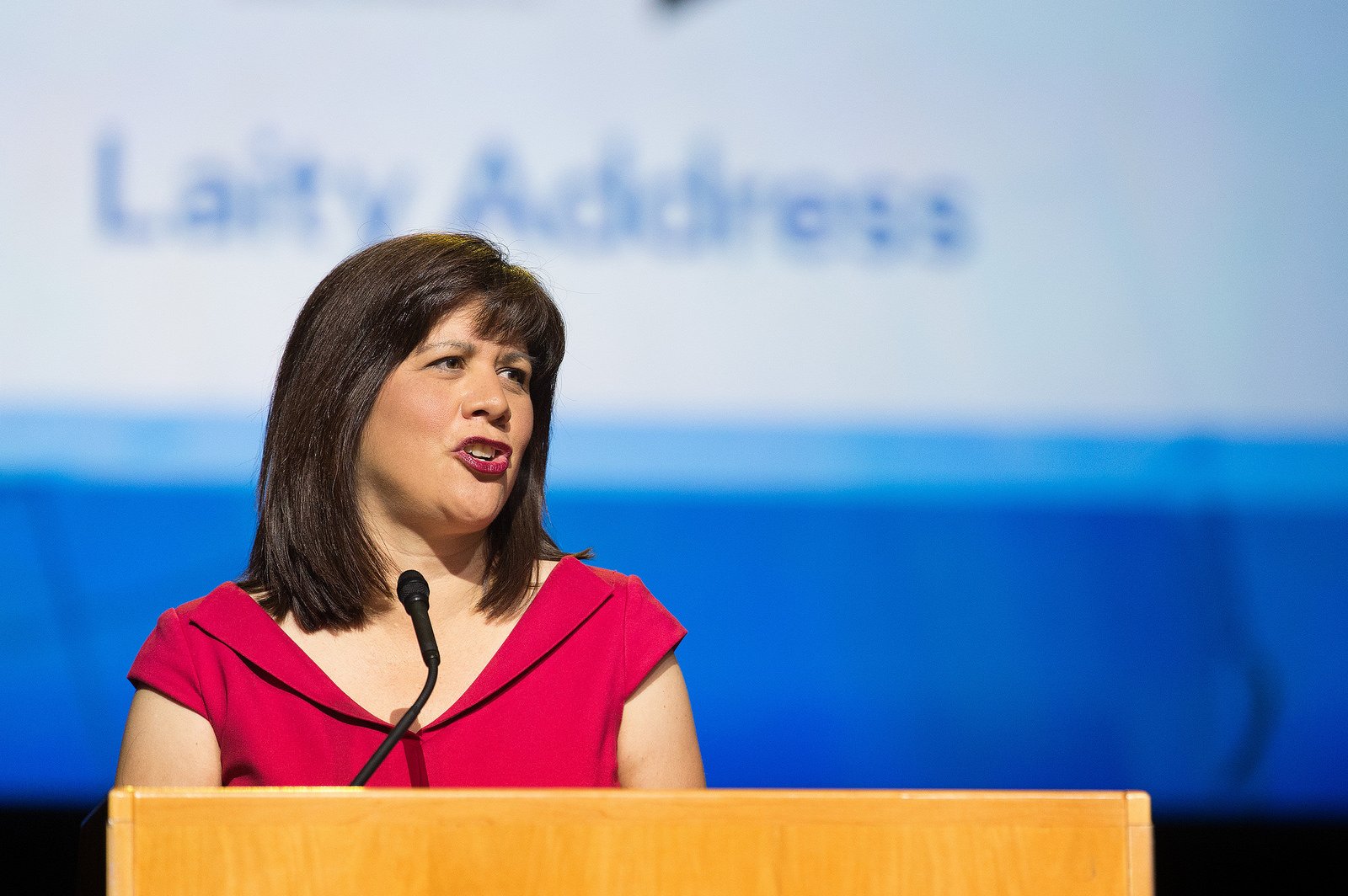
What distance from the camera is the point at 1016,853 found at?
3.36ft

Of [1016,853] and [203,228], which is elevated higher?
[203,228]

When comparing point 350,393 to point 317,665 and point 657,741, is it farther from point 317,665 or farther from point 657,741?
point 657,741

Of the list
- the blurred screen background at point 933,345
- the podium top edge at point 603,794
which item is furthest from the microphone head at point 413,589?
the blurred screen background at point 933,345

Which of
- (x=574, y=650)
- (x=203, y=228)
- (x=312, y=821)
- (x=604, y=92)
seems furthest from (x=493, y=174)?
(x=312, y=821)

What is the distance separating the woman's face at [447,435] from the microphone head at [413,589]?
0.67 ft

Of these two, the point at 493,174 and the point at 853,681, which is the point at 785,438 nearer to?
the point at 853,681

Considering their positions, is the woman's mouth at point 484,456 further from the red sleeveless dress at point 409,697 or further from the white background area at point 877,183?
the white background area at point 877,183

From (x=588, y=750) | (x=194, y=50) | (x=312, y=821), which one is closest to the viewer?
(x=312, y=821)

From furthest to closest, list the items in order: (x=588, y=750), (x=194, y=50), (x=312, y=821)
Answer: (x=194, y=50)
(x=588, y=750)
(x=312, y=821)

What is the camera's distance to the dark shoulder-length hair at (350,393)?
169cm

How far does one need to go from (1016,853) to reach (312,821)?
1.74ft

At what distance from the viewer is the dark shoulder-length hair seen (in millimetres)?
1688

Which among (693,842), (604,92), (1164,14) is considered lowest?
(693,842)

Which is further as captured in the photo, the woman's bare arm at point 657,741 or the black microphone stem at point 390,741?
the woman's bare arm at point 657,741
